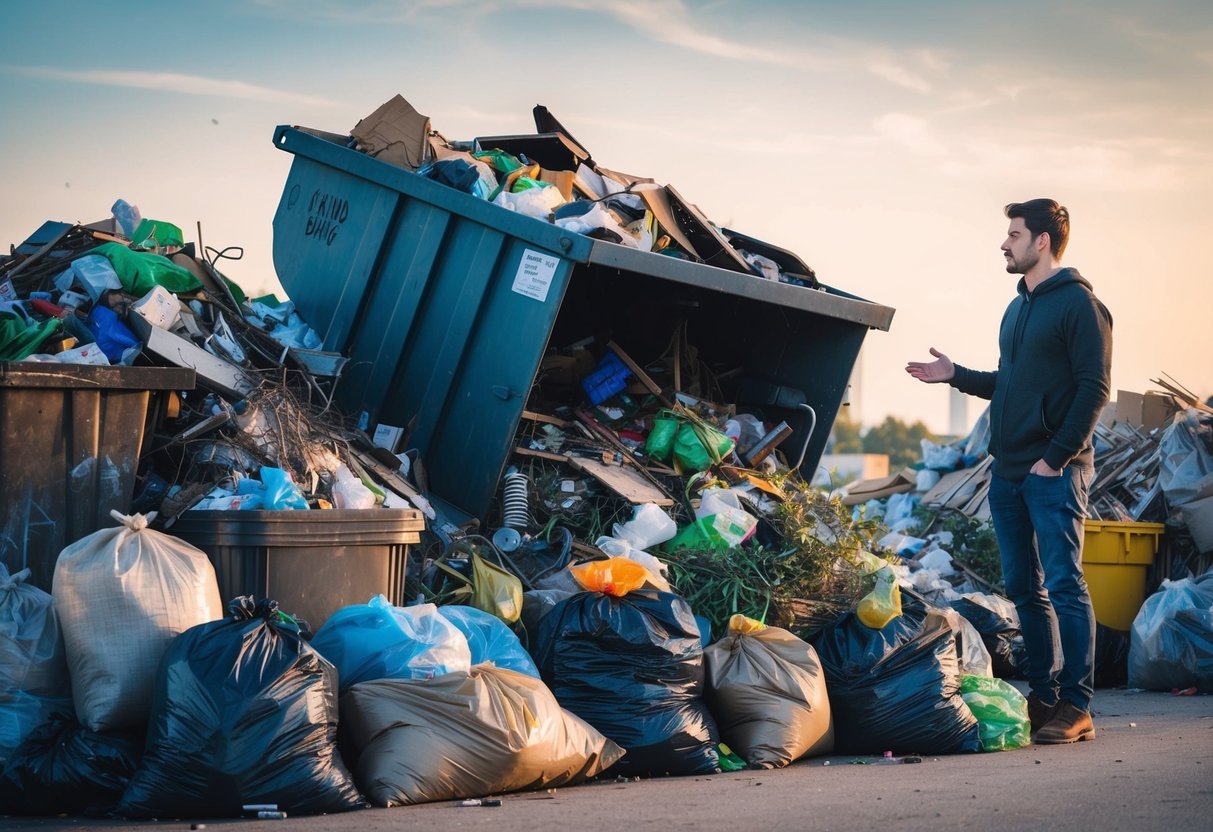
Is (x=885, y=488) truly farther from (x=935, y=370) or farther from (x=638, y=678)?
(x=638, y=678)

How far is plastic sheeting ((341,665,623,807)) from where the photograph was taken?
11.0ft

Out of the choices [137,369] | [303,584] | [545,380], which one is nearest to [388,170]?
[545,380]

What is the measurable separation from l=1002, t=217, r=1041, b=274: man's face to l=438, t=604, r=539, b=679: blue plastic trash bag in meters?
2.17

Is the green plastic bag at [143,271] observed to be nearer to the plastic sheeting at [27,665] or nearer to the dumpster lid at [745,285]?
the dumpster lid at [745,285]

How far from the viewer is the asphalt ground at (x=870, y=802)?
3025 millimetres

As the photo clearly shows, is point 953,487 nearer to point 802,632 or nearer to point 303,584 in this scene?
point 802,632

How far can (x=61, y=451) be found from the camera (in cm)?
386

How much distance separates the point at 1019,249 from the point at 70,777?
11.3ft

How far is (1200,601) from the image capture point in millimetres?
6102

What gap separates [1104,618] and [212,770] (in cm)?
504

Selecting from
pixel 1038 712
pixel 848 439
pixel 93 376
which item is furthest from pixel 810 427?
pixel 848 439

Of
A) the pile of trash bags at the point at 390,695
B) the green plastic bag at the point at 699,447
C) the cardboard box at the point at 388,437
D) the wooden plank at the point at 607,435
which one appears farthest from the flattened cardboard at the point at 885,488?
the pile of trash bags at the point at 390,695

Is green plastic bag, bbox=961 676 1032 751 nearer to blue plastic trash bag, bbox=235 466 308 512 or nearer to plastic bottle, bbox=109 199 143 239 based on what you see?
blue plastic trash bag, bbox=235 466 308 512

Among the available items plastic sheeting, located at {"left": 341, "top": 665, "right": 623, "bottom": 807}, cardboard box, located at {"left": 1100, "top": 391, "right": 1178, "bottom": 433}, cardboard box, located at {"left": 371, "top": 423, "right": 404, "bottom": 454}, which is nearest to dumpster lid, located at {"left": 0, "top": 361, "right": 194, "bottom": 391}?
plastic sheeting, located at {"left": 341, "top": 665, "right": 623, "bottom": 807}
